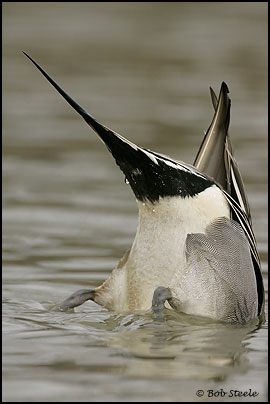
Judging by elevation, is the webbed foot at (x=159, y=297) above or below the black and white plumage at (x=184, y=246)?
below

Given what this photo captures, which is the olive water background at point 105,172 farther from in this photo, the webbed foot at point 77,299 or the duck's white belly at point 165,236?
the duck's white belly at point 165,236

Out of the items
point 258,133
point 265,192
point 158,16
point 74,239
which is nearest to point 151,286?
point 74,239

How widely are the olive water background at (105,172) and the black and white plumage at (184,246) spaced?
0.12 metres

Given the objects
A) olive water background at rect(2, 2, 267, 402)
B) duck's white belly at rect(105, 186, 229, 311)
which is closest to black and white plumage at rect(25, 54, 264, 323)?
duck's white belly at rect(105, 186, 229, 311)

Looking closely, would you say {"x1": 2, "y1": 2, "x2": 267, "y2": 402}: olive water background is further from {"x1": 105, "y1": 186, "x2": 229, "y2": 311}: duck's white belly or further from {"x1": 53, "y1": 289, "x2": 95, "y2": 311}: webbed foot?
{"x1": 105, "y1": 186, "x2": 229, "y2": 311}: duck's white belly

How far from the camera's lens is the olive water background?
14.8 ft

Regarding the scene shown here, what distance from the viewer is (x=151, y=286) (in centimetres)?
541

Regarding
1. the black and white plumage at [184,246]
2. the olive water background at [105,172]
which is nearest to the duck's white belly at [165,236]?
the black and white plumage at [184,246]

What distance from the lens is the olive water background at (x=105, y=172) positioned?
4508 mm

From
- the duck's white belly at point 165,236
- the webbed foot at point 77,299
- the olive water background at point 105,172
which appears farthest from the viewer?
the webbed foot at point 77,299

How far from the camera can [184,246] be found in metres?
5.33

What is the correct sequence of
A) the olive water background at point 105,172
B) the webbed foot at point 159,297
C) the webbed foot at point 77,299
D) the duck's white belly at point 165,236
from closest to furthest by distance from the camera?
the olive water background at point 105,172 → the webbed foot at point 159,297 → the duck's white belly at point 165,236 → the webbed foot at point 77,299

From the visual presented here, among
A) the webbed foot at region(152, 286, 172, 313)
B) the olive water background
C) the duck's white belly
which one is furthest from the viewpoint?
the duck's white belly

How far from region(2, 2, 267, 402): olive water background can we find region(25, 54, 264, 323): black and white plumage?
12cm
